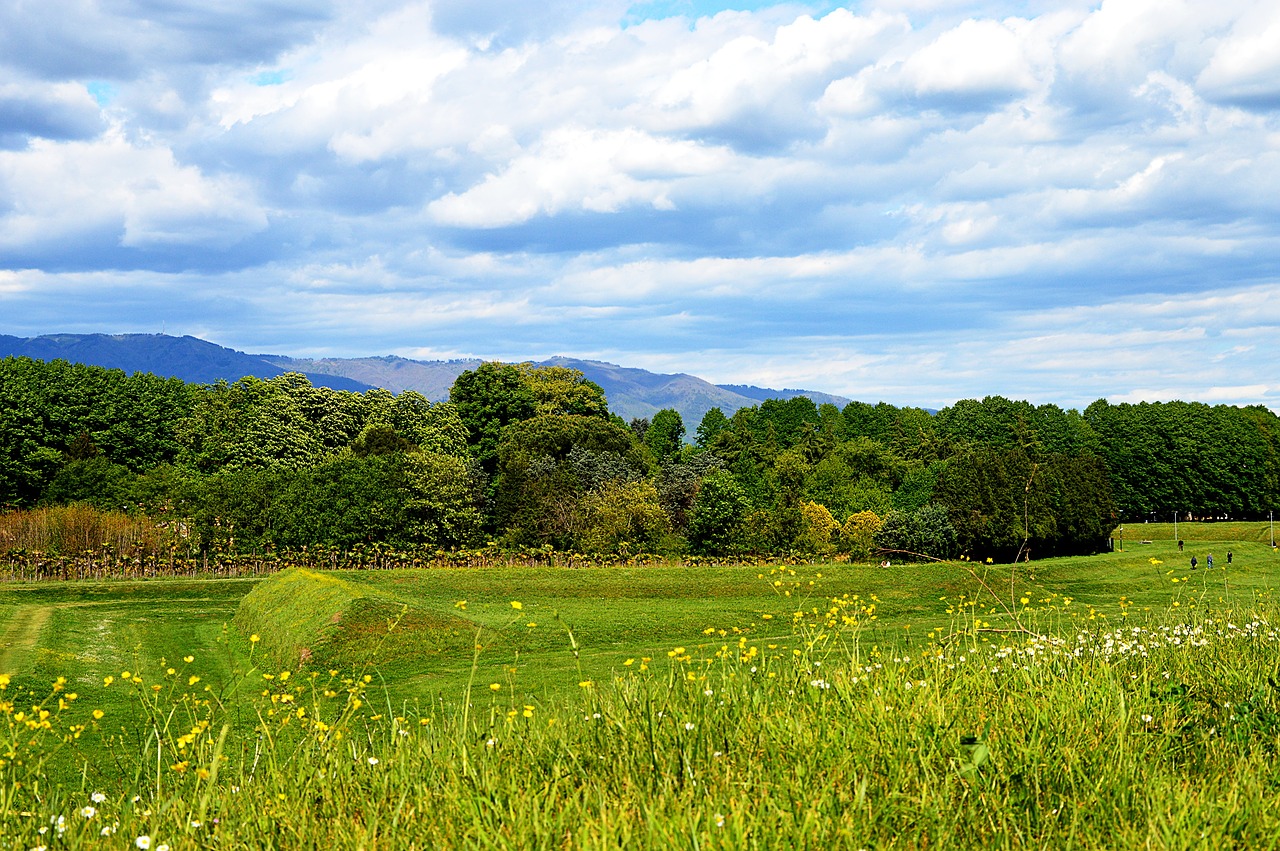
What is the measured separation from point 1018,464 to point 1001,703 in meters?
53.0

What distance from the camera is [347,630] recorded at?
692 inches

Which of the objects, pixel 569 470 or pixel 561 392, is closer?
pixel 569 470

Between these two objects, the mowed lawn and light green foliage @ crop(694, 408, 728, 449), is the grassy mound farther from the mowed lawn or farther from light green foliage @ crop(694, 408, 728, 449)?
light green foliage @ crop(694, 408, 728, 449)

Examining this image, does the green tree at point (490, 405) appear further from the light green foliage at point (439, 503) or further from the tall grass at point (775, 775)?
the tall grass at point (775, 775)

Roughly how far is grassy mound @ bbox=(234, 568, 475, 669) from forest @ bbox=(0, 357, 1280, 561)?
46.9 ft

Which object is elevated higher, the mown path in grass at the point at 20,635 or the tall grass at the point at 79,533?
the tall grass at the point at 79,533

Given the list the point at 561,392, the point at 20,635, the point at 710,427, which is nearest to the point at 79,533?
the point at 20,635

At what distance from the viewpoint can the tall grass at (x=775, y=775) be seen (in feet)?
10.4

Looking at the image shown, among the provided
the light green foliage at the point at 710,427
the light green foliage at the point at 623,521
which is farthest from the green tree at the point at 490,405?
the light green foliage at the point at 710,427

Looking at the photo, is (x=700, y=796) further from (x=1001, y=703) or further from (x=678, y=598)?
(x=678, y=598)

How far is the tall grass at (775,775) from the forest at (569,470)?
947 inches

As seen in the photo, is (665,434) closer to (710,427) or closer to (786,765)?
(710,427)

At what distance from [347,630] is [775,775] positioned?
15.3 meters

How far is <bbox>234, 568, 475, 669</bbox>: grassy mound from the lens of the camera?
55.3ft
